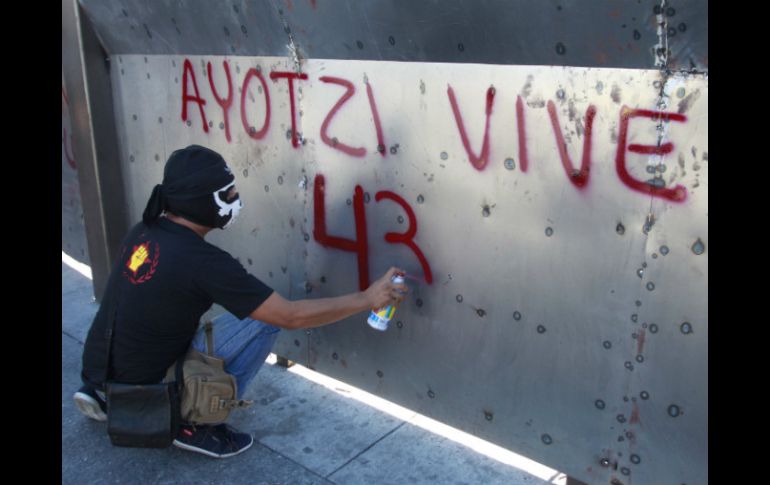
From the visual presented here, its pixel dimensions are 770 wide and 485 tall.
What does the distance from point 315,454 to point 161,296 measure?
3.16 ft

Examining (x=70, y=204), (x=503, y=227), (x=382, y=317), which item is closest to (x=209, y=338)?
(x=382, y=317)

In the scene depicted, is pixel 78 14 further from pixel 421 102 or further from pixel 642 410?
pixel 642 410

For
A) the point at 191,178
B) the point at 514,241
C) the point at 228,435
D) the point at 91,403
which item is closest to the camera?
the point at 514,241

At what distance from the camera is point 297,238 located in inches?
130

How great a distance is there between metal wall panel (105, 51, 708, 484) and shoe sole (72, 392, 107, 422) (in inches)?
39.6

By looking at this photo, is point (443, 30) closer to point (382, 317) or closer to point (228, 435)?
point (382, 317)

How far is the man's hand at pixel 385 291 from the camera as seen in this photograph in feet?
9.03

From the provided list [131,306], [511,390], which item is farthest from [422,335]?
[131,306]

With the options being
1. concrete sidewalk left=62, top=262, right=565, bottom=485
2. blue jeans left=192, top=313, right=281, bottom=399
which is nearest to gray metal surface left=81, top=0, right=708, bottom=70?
blue jeans left=192, top=313, right=281, bottom=399

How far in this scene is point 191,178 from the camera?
274 cm

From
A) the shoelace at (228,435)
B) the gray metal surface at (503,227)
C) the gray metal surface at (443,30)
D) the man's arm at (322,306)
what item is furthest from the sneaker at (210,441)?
the gray metal surface at (443,30)

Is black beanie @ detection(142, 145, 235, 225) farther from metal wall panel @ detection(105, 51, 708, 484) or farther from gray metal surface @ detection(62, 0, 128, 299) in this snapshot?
gray metal surface @ detection(62, 0, 128, 299)

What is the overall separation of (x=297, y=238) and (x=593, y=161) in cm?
152

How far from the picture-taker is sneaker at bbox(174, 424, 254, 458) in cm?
305
